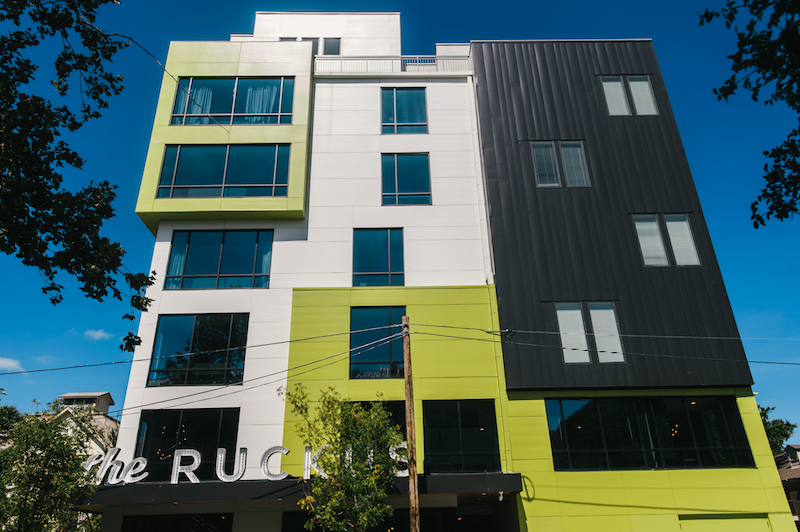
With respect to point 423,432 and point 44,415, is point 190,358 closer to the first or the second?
point 44,415

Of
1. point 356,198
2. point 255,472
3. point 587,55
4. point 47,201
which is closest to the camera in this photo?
point 47,201

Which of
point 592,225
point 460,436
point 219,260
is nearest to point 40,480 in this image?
point 219,260

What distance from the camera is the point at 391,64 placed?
27.6 meters

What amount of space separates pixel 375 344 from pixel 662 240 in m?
13.1

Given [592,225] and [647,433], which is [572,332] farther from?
[592,225]

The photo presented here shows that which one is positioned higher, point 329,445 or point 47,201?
point 47,201

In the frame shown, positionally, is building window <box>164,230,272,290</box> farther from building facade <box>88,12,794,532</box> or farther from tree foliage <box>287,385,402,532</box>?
tree foliage <box>287,385,402,532</box>

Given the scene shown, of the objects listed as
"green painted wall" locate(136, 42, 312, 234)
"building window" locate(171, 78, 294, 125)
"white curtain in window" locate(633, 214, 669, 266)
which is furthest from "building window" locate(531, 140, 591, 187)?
"building window" locate(171, 78, 294, 125)

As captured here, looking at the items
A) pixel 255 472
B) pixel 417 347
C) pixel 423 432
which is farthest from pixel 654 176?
pixel 255 472

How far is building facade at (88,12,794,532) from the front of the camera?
56.9 feet

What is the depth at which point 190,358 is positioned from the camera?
19203 millimetres

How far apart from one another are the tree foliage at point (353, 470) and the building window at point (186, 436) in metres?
4.18

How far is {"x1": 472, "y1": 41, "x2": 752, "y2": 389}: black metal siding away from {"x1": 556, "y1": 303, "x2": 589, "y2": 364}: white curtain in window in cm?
28

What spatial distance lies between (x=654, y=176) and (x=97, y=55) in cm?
2144
